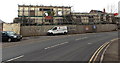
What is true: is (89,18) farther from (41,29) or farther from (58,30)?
(41,29)

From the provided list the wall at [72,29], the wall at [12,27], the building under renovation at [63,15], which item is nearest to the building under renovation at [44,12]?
the building under renovation at [63,15]

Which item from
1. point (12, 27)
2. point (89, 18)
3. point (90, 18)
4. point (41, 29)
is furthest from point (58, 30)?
point (89, 18)

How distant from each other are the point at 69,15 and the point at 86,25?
1414 cm

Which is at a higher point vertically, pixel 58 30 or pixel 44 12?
pixel 44 12

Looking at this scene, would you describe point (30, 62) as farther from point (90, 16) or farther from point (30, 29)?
point (90, 16)

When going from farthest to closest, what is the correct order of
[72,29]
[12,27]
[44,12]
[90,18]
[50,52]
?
[44,12] < [90,18] < [72,29] < [12,27] < [50,52]

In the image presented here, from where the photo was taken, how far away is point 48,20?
47031mm

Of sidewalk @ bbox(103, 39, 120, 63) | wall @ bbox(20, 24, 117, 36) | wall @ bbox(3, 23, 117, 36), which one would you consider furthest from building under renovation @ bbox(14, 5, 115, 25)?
sidewalk @ bbox(103, 39, 120, 63)

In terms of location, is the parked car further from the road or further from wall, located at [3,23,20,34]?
wall, located at [3,23,20,34]

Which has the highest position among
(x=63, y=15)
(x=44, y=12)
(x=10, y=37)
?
(x=44, y=12)

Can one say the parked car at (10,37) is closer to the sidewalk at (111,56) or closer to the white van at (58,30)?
the white van at (58,30)

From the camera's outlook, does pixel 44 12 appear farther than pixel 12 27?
Yes

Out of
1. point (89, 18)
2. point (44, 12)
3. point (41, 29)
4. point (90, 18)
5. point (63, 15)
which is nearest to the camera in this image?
point (41, 29)

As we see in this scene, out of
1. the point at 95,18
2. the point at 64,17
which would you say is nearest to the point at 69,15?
the point at 64,17
